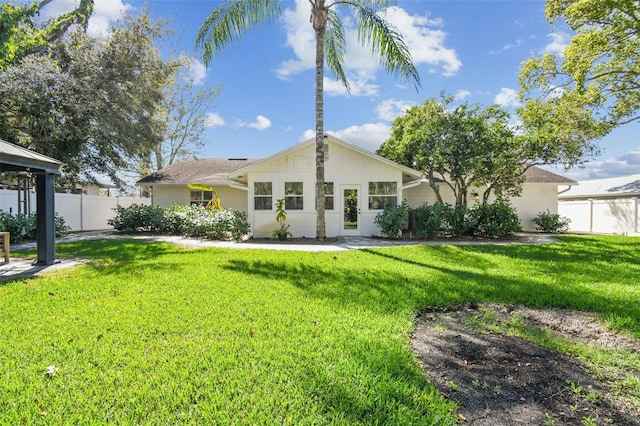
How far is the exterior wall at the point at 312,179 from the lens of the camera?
14.1m

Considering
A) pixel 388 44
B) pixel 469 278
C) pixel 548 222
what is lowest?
pixel 469 278

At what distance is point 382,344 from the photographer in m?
3.43

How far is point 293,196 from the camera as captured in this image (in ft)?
46.6

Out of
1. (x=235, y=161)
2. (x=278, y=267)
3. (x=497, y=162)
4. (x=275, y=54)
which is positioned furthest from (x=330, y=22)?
(x=235, y=161)

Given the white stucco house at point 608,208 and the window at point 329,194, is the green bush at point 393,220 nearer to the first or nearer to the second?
the window at point 329,194

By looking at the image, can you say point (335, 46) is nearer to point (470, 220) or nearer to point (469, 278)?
point (470, 220)

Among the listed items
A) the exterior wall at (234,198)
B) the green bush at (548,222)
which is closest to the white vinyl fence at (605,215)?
the green bush at (548,222)

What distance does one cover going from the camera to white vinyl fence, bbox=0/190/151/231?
41.7 feet

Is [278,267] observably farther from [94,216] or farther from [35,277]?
Answer: [94,216]

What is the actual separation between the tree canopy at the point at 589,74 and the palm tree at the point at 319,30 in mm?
7571

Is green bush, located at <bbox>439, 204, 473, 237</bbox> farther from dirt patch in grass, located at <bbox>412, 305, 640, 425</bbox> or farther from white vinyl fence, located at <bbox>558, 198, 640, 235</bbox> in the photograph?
white vinyl fence, located at <bbox>558, 198, 640, 235</bbox>

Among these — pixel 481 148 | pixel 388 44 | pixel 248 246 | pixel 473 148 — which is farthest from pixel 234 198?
pixel 481 148

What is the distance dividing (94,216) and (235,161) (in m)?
9.10

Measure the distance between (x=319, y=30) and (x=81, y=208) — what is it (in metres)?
15.2
